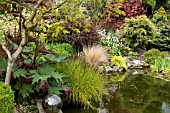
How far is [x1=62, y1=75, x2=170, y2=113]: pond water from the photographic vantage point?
5404mm

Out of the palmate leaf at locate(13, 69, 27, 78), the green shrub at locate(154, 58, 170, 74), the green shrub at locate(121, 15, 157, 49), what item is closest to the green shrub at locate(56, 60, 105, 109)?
the palmate leaf at locate(13, 69, 27, 78)

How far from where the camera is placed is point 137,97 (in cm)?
623

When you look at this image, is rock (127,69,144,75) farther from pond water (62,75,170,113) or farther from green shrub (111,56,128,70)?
pond water (62,75,170,113)

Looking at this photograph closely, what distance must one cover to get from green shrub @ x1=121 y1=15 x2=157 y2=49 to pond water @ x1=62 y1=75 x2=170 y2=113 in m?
3.55

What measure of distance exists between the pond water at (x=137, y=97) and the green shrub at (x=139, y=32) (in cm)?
355

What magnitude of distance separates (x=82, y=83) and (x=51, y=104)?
885 millimetres

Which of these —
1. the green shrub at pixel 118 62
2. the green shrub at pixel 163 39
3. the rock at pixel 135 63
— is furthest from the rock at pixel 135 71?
the green shrub at pixel 163 39

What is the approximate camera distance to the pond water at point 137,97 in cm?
540

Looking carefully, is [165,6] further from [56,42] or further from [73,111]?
[73,111]

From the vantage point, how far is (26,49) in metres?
5.06

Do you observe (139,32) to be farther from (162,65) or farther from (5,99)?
(5,99)

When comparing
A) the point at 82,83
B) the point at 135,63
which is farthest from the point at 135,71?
the point at 82,83

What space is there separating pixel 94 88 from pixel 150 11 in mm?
12826

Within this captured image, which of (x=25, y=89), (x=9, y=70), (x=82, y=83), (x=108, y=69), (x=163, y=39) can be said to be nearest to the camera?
(x=9, y=70)
